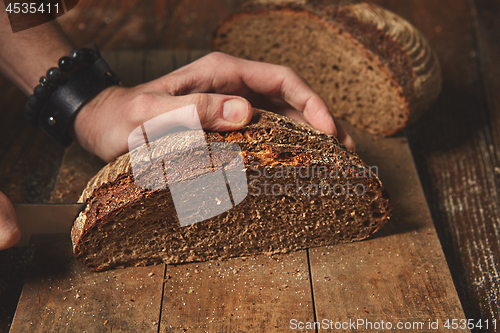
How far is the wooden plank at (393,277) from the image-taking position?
4.56ft

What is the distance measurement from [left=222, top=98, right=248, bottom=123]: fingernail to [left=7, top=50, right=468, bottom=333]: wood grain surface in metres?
0.57

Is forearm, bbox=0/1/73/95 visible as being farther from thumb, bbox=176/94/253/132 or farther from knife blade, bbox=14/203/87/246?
thumb, bbox=176/94/253/132

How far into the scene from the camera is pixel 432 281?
149 cm

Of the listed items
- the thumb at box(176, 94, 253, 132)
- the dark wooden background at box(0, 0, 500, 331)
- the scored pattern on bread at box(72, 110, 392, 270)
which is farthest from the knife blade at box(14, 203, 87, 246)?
the thumb at box(176, 94, 253, 132)

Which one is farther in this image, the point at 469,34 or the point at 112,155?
the point at 469,34

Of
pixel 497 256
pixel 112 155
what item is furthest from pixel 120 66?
pixel 497 256

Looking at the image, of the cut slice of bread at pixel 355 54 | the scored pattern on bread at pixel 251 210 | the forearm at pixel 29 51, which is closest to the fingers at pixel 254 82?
the scored pattern on bread at pixel 251 210

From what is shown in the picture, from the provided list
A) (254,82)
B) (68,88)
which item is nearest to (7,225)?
(68,88)

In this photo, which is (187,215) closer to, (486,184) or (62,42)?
(62,42)

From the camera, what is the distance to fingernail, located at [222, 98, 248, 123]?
1.43m

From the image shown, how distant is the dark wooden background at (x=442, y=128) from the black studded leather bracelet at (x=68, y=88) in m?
0.39

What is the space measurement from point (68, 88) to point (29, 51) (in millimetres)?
280

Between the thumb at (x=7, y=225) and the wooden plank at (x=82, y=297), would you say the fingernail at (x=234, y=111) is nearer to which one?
the wooden plank at (x=82, y=297)

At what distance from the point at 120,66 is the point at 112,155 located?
107 centimetres
